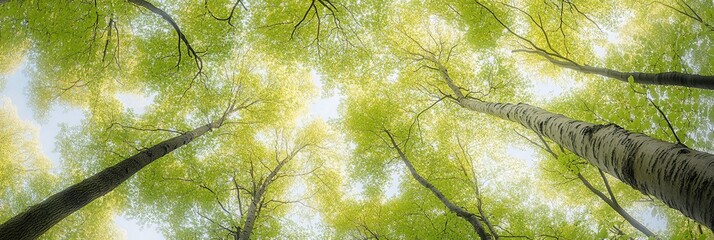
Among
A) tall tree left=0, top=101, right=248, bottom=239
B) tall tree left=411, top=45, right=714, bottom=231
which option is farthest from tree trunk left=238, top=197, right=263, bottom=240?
tall tree left=411, top=45, right=714, bottom=231

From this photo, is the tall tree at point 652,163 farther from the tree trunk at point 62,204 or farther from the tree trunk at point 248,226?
the tree trunk at point 248,226

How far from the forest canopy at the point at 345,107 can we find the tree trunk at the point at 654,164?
5281 millimetres

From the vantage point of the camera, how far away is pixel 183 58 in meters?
9.20

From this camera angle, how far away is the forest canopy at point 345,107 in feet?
28.1

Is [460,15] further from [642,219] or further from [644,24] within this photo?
[642,219]

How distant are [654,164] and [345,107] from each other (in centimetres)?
1091

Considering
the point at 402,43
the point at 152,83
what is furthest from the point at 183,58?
the point at 402,43

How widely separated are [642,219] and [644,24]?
7.40 meters

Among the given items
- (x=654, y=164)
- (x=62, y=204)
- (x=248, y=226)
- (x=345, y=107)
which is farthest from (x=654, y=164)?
A: (x=345, y=107)

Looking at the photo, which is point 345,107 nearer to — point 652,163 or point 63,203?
point 63,203

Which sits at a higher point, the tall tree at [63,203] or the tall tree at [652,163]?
the tall tree at [63,203]

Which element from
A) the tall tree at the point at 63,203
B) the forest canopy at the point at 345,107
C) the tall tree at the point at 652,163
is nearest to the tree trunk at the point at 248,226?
the forest canopy at the point at 345,107

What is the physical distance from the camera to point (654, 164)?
1.62 metres

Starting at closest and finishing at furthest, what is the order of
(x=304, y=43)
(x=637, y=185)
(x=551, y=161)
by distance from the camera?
(x=637, y=185)
(x=304, y=43)
(x=551, y=161)
